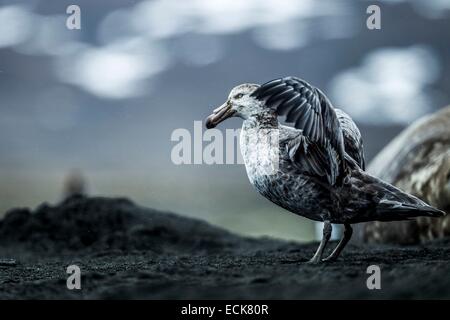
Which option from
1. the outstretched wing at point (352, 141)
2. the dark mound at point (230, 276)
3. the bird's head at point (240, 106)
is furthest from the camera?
the outstretched wing at point (352, 141)

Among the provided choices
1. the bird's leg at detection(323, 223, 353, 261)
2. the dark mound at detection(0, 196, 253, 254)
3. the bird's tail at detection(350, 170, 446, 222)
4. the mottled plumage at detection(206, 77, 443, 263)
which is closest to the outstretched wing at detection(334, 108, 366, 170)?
the mottled plumage at detection(206, 77, 443, 263)

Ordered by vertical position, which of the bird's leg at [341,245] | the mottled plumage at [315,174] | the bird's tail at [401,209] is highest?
the mottled plumage at [315,174]

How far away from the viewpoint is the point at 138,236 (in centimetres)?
938

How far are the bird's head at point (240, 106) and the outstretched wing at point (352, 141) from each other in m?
0.72

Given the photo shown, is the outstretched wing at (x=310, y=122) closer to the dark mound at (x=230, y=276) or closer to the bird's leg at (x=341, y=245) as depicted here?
the bird's leg at (x=341, y=245)

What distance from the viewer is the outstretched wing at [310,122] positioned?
4500 millimetres

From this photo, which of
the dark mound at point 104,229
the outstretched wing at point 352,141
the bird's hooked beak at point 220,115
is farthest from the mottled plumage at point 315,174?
the dark mound at point 104,229

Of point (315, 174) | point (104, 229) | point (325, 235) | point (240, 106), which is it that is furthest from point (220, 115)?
point (104, 229)

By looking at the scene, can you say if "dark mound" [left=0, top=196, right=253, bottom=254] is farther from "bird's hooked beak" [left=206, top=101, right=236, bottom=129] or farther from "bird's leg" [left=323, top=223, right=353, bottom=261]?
"bird's leg" [left=323, top=223, right=353, bottom=261]

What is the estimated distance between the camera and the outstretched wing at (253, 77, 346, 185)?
4.50 metres

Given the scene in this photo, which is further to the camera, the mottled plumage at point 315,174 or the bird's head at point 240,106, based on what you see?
the bird's head at point 240,106
